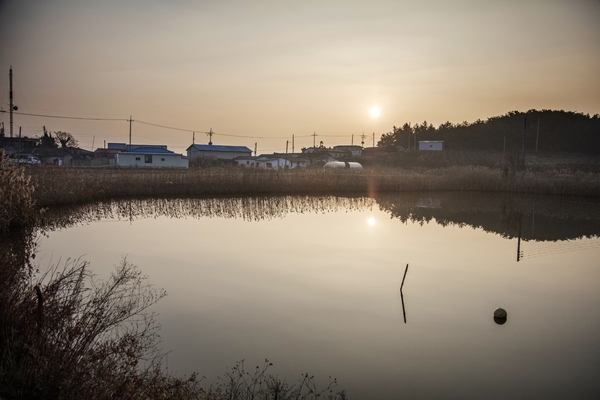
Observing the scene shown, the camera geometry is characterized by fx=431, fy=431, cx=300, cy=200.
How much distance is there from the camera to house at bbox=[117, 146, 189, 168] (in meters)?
45.4

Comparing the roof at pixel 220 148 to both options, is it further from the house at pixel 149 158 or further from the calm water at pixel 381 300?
the calm water at pixel 381 300

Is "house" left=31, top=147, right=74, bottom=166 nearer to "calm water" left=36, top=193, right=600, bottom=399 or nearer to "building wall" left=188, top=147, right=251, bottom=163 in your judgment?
"building wall" left=188, top=147, right=251, bottom=163

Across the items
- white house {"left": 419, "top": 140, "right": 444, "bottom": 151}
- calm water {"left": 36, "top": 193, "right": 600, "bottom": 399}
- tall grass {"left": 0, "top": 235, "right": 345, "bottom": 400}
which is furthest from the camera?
white house {"left": 419, "top": 140, "right": 444, "bottom": 151}

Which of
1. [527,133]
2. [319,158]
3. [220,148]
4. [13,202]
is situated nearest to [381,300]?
[13,202]

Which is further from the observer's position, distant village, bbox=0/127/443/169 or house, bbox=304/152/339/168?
house, bbox=304/152/339/168

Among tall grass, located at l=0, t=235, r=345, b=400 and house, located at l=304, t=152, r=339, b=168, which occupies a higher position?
house, located at l=304, t=152, r=339, b=168

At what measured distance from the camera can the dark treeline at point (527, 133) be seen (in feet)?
173

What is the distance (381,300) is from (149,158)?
43546 mm

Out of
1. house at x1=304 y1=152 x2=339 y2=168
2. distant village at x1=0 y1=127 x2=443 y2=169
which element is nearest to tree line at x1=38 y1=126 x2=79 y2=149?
distant village at x1=0 y1=127 x2=443 y2=169

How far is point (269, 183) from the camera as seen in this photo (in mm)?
23750

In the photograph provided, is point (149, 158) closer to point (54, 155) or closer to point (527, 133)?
point (54, 155)

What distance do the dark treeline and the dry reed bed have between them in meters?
26.3

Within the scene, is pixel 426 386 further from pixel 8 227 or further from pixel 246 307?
pixel 8 227

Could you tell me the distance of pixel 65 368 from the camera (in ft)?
10.6
